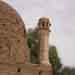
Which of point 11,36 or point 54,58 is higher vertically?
point 11,36

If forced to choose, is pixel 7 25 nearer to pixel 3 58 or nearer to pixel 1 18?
pixel 1 18

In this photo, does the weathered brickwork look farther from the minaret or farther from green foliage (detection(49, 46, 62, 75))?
green foliage (detection(49, 46, 62, 75))

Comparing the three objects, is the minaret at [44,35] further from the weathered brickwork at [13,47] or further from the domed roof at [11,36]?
the domed roof at [11,36]

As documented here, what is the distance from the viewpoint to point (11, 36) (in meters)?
10.3

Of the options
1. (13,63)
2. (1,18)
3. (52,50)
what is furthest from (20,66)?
(52,50)

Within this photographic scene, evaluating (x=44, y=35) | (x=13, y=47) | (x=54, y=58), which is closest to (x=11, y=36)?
(x=13, y=47)

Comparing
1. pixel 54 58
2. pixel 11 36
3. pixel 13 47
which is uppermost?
pixel 11 36

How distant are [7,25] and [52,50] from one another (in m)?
20.5

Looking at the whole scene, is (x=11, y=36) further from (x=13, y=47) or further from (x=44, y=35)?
(x=44, y=35)

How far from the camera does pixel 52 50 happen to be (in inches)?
1207

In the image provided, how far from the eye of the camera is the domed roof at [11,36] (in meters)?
10.2

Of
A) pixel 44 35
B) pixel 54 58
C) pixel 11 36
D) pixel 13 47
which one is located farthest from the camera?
pixel 54 58

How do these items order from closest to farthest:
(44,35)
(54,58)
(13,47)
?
(13,47) → (44,35) → (54,58)

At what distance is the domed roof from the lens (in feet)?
33.3
